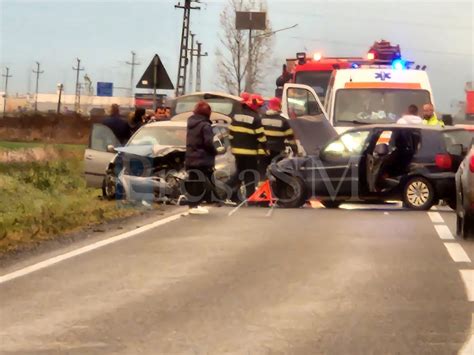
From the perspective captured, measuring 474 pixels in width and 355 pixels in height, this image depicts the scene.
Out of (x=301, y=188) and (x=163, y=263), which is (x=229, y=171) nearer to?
(x=301, y=188)

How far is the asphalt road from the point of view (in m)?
7.20

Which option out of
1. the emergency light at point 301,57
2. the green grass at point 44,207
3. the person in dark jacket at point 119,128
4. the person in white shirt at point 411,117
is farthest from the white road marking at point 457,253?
the emergency light at point 301,57

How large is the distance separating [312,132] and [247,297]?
11600mm

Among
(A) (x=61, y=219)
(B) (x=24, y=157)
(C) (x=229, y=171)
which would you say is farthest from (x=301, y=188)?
(B) (x=24, y=157)

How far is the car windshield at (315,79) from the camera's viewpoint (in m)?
28.1

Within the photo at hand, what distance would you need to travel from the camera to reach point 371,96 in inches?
903

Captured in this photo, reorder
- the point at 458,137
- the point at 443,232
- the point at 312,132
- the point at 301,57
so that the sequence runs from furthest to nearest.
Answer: the point at 301,57 → the point at 312,132 → the point at 458,137 → the point at 443,232

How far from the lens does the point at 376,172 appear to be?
732 inches

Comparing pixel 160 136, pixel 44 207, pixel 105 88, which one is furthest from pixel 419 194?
pixel 105 88

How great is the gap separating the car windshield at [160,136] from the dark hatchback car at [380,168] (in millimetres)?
2030

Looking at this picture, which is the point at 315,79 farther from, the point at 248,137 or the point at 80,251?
the point at 80,251

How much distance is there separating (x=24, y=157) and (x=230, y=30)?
3595 centimetres

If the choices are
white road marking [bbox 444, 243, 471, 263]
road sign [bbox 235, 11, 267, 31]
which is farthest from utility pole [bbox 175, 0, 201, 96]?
white road marking [bbox 444, 243, 471, 263]

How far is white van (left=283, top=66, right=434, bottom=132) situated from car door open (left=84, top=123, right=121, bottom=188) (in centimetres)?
398
